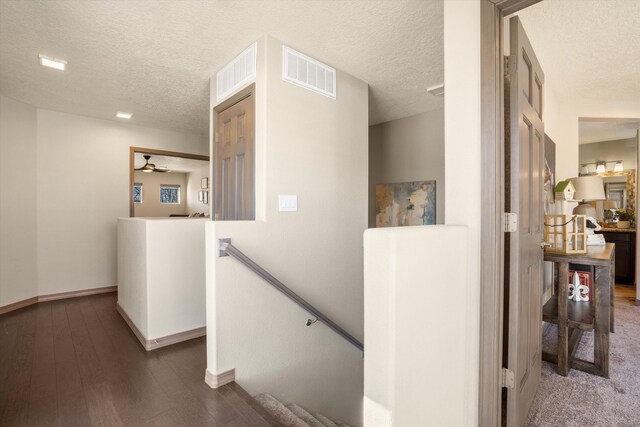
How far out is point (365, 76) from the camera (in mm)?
3184

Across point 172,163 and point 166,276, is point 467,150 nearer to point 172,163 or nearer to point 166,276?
point 166,276

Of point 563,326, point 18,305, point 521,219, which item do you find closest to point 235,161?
point 521,219

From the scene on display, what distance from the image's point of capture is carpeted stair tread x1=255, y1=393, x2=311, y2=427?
1.98 metres

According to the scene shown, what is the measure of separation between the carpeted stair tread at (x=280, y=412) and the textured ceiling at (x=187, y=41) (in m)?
2.67

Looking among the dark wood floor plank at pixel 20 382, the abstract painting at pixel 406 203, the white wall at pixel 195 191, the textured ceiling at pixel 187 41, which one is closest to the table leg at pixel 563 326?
the abstract painting at pixel 406 203

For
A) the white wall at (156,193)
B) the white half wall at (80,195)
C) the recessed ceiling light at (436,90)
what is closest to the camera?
the recessed ceiling light at (436,90)

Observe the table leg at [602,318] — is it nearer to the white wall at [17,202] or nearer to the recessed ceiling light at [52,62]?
the recessed ceiling light at [52,62]

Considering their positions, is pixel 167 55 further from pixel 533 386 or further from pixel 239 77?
pixel 533 386

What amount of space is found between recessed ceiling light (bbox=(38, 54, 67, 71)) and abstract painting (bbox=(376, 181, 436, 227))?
155 inches

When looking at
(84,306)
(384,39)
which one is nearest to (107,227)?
(84,306)

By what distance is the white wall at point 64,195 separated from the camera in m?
3.81

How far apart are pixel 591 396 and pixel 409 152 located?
128 inches

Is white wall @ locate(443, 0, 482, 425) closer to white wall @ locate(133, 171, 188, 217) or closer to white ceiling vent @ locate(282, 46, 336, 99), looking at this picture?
white ceiling vent @ locate(282, 46, 336, 99)

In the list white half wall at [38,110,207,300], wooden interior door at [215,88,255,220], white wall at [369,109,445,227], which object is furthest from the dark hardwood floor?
white wall at [369,109,445,227]
